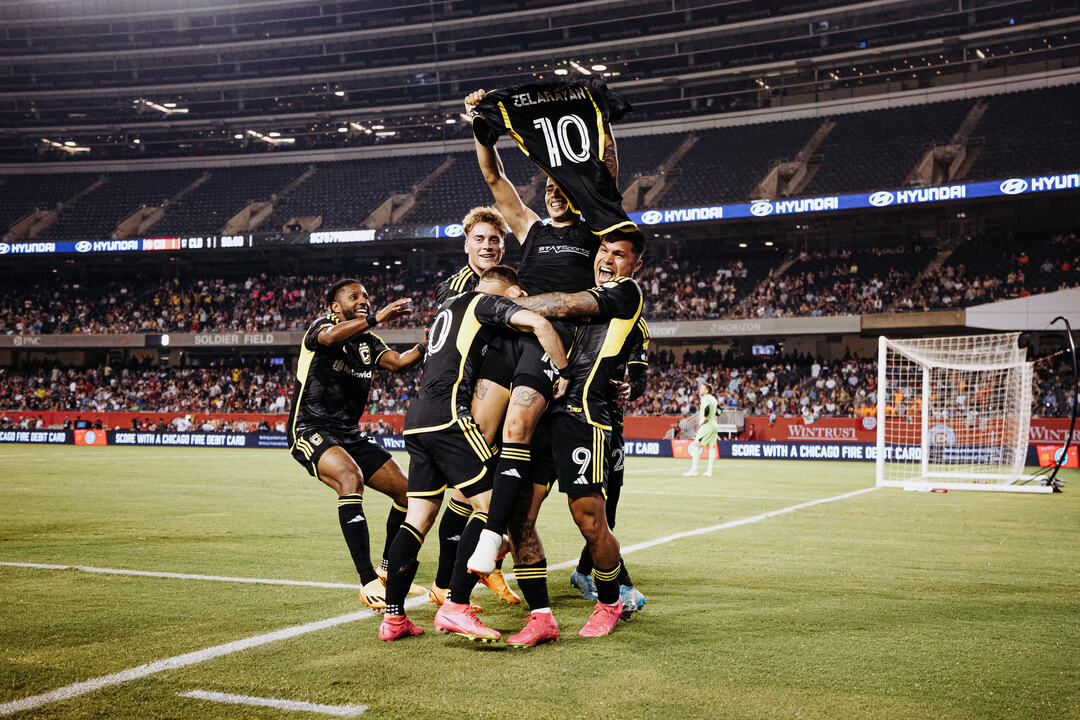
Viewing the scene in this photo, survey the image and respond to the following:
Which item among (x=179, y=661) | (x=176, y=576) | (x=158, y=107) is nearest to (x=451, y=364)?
(x=179, y=661)

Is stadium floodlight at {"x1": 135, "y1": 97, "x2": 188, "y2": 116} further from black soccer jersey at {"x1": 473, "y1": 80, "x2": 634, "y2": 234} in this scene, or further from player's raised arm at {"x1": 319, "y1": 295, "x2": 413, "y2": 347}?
black soccer jersey at {"x1": 473, "y1": 80, "x2": 634, "y2": 234}

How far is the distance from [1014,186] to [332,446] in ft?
97.8

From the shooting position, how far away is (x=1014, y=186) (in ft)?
98.1

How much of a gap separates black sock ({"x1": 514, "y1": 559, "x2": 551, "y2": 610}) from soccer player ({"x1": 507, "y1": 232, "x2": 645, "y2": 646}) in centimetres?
6

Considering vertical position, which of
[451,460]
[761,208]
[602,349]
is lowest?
[451,460]

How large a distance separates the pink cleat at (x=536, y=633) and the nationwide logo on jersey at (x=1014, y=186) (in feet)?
99.4

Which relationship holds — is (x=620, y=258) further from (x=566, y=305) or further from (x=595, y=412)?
(x=595, y=412)

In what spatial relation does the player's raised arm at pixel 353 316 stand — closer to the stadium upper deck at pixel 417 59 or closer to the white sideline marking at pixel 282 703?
the white sideline marking at pixel 282 703

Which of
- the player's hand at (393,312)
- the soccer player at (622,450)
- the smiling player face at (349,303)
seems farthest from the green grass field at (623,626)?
the smiling player face at (349,303)

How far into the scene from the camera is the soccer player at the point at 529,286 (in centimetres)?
498

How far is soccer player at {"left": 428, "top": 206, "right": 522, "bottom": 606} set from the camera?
213 inches

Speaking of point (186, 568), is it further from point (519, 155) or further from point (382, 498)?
point (519, 155)

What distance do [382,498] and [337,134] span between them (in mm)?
38630

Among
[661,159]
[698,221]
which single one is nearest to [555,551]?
[698,221]
